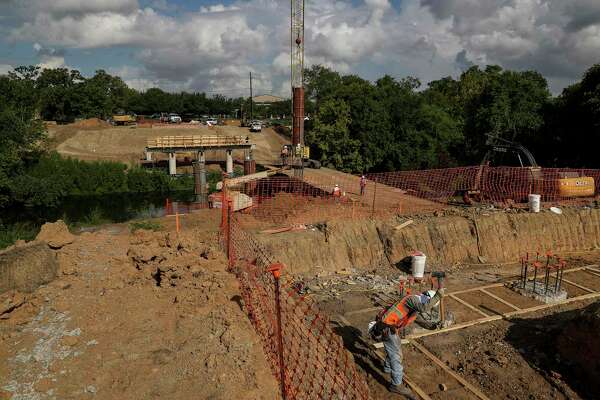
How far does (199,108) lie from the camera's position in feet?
232

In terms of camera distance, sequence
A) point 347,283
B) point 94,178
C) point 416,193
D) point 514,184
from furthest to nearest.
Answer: point 94,178 → point 416,193 → point 514,184 → point 347,283

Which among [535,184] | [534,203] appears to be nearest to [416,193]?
[535,184]

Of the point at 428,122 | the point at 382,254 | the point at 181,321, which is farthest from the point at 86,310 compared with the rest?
the point at 428,122

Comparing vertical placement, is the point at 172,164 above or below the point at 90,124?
below

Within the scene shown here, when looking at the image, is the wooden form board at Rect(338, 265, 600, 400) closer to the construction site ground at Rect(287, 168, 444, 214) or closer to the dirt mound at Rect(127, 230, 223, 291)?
the dirt mound at Rect(127, 230, 223, 291)

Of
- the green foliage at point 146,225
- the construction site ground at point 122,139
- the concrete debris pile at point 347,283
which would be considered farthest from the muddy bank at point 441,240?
the construction site ground at point 122,139

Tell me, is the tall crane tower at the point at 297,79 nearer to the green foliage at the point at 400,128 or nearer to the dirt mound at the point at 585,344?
the green foliage at the point at 400,128

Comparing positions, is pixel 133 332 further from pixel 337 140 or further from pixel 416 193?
pixel 337 140

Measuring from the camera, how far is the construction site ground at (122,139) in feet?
132

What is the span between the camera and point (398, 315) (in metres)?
6.35

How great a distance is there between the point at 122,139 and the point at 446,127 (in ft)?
112

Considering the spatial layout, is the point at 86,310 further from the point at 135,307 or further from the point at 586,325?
the point at 586,325

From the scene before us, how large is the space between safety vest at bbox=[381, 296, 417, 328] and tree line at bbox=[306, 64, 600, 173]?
2490 centimetres

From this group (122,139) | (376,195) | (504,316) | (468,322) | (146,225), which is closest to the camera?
(468,322)
